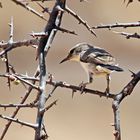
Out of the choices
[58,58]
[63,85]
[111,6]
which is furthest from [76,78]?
[63,85]

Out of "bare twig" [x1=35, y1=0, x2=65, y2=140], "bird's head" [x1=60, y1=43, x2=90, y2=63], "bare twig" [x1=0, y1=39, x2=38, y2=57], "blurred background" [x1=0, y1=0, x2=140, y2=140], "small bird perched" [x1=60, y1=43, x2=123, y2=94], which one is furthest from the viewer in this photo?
"blurred background" [x1=0, y1=0, x2=140, y2=140]

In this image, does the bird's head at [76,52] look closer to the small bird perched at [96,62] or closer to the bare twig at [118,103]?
the small bird perched at [96,62]

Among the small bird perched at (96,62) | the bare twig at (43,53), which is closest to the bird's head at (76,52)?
the small bird perched at (96,62)

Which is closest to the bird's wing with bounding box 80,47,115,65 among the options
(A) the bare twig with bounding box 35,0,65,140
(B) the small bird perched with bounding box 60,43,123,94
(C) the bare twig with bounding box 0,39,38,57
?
(B) the small bird perched with bounding box 60,43,123,94

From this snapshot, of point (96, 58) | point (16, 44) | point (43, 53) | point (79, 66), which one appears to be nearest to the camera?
point (43, 53)

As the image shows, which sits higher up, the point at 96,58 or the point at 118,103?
the point at 96,58

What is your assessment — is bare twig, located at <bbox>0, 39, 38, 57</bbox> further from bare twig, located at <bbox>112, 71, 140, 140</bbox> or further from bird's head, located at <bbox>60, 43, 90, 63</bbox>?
bird's head, located at <bbox>60, 43, 90, 63</bbox>

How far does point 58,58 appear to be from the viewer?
415 cm

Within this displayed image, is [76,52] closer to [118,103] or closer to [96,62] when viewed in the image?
[96,62]

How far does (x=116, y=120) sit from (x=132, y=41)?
3484mm

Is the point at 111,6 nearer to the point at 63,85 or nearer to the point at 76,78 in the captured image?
the point at 76,78

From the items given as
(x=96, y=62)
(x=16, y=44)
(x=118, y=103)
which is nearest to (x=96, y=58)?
(x=96, y=62)

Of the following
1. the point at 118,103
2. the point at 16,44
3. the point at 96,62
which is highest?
the point at 96,62

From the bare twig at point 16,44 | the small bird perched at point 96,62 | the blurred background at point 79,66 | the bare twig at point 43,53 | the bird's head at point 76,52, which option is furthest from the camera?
the blurred background at point 79,66
